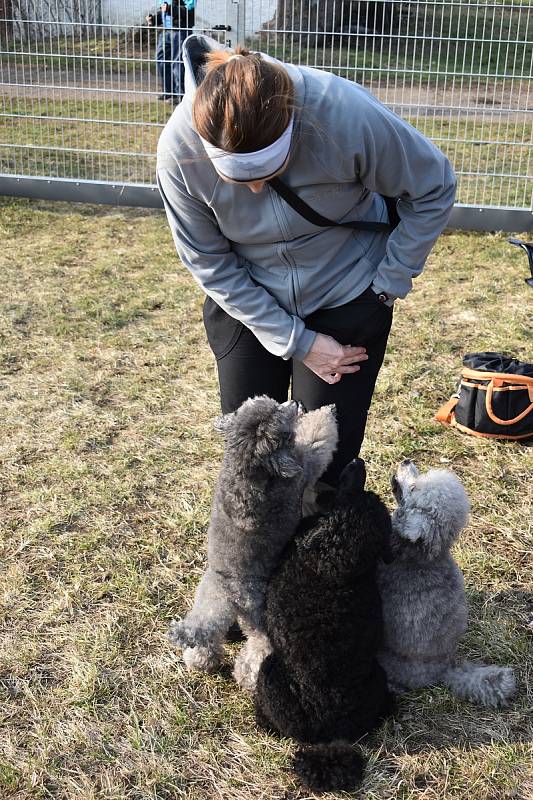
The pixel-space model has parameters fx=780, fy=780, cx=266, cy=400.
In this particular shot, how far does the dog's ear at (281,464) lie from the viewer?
2438 mm

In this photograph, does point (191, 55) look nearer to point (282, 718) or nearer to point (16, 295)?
point (282, 718)

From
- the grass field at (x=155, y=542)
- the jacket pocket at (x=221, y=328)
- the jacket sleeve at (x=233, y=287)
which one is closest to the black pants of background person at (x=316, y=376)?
the jacket pocket at (x=221, y=328)

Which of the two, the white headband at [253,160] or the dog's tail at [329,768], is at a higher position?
the white headband at [253,160]

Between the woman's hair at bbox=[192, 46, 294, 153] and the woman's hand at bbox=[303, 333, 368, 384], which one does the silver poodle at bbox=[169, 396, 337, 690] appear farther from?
the woman's hair at bbox=[192, 46, 294, 153]

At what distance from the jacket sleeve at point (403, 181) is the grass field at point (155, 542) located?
1446 millimetres

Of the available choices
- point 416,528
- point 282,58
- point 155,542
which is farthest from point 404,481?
point 282,58

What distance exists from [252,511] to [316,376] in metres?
0.50

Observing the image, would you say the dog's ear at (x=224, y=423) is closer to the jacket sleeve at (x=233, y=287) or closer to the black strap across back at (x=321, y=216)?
the jacket sleeve at (x=233, y=287)

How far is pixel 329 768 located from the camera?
7.57 feet

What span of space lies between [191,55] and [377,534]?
58.9 inches

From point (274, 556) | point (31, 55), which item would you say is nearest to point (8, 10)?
point (31, 55)

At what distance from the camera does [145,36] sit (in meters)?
7.57

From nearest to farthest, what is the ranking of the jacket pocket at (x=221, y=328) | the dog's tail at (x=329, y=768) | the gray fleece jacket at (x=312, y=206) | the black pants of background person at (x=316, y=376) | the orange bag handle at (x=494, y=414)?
the gray fleece jacket at (x=312, y=206) → the dog's tail at (x=329, y=768) → the black pants of background person at (x=316, y=376) → the jacket pocket at (x=221, y=328) → the orange bag handle at (x=494, y=414)

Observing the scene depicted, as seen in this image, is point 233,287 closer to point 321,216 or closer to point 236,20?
point 321,216
